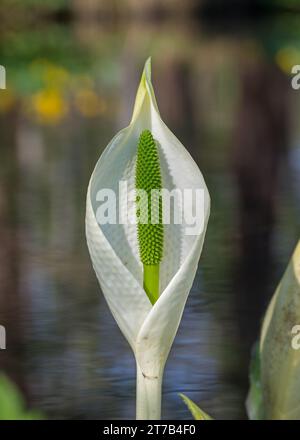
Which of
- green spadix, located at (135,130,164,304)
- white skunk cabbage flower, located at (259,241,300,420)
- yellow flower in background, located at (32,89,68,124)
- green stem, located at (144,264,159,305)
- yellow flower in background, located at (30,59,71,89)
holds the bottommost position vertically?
white skunk cabbage flower, located at (259,241,300,420)

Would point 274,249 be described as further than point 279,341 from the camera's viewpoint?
Yes

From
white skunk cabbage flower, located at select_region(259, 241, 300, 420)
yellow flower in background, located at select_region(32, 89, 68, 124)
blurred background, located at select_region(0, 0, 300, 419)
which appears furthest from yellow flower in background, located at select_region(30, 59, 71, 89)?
white skunk cabbage flower, located at select_region(259, 241, 300, 420)

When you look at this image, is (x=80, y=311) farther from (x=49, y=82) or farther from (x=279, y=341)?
(x=49, y=82)

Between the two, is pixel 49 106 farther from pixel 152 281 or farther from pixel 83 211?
pixel 152 281

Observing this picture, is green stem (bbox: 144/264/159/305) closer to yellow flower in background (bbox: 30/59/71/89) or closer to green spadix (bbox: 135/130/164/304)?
green spadix (bbox: 135/130/164/304)

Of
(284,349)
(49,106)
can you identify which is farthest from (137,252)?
(49,106)

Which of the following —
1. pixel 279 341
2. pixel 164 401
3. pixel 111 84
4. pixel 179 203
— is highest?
pixel 111 84

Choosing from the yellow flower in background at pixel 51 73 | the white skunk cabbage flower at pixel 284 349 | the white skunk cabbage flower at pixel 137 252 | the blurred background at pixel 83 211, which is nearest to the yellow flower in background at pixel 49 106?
the blurred background at pixel 83 211

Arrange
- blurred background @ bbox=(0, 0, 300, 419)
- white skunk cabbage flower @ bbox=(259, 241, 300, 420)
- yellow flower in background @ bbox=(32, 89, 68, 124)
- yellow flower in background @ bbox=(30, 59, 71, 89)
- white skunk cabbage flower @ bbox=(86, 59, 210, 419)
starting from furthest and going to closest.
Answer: yellow flower in background @ bbox=(30, 59, 71, 89)
yellow flower in background @ bbox=(32, 89, 68, 124)
blurred background @ bbox=(0, 0, 300, 419)
white skunk cabbage flower @ bbox=(259, 241, 300, 420)
white skunk cabbage flower @ bbox=(86, 59, 210, 419)

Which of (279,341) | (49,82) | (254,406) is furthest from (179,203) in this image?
(49,82)
